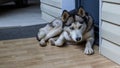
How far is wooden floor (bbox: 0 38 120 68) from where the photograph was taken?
1.87m

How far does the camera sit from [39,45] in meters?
2.45

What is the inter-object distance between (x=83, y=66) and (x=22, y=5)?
419 cm

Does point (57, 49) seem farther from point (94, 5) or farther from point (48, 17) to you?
point (48, 17)

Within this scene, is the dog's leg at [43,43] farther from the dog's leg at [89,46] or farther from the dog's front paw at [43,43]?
the dog's leg at [89,46]

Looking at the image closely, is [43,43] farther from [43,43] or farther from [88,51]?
[88,51]

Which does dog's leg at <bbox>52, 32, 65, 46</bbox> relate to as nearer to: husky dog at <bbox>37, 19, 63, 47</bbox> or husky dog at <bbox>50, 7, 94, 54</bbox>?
husky dog at <bbox>50, 7, 94, 54</bbox>

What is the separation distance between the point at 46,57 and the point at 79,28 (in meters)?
0.43

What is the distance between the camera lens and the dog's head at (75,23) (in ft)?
7.17

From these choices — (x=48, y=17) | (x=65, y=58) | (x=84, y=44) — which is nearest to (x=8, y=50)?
(x=65, y=58)

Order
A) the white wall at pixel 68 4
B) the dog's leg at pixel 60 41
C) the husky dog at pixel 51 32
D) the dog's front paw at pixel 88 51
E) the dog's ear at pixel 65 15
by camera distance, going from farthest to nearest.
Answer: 1. the white wall at pixel 68 4
2. the husky dog at pixel 51 32
3. the dog's leg at pixel 60 41
4. the dog's ear at pixel 65 15
5. the dog's front paw at pixel 88 51

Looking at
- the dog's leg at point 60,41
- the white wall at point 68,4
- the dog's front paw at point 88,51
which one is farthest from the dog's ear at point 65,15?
the white wall at point 68,4

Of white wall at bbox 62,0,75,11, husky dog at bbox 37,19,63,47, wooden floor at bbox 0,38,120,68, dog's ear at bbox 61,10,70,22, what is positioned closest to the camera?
wooden floor at bbox 0,38,120,68

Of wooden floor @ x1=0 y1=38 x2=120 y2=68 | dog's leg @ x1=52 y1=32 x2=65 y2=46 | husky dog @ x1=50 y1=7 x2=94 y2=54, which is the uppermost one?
husky dog @ x1=50 y1=7 x2=94 y2=54

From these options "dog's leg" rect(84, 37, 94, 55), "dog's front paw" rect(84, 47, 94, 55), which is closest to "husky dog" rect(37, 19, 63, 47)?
"dog's leg" rect(84, 37, 94, 55)
